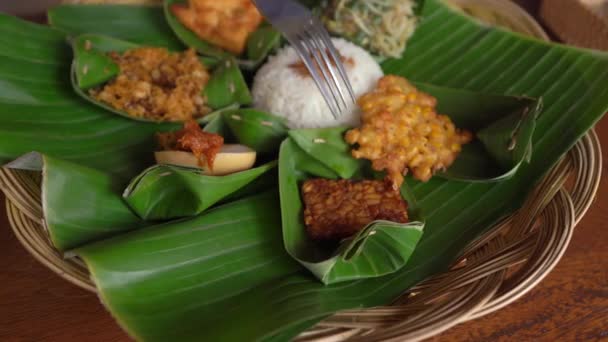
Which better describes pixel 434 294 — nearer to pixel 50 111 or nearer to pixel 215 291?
pixel 215 291

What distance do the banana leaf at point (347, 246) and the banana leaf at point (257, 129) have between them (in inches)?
8.5

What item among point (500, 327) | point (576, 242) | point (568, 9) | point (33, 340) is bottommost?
point (33, 340)

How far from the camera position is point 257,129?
2207 mm

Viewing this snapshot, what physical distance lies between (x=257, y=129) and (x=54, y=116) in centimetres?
94

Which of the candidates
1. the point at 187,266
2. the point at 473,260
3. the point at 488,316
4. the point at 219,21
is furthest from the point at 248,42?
the point at 488,316

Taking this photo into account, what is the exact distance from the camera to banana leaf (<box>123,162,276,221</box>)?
1.82m

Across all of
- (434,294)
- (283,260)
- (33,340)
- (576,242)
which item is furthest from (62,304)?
(576,242)

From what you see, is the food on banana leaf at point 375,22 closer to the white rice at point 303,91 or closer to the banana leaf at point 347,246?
the white rice at point 303,91

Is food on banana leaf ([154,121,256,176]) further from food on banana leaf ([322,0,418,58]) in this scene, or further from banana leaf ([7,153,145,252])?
food on banana leaf ([322,0,418,58])

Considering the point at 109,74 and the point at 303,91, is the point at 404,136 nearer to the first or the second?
the point at 303,91

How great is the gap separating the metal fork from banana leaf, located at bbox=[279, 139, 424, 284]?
1.39 ft

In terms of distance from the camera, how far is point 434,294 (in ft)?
5.61

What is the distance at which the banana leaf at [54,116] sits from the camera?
2.16 m

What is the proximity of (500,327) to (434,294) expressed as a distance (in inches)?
14.4
